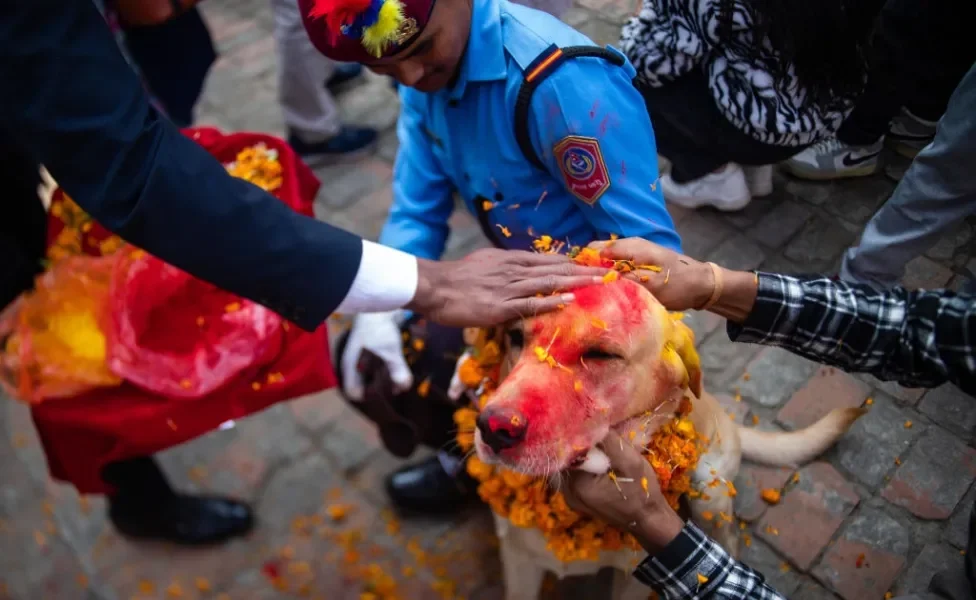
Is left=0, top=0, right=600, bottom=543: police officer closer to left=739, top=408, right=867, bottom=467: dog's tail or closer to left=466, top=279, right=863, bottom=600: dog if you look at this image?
left=466, top=279, right=863, bottom=600: dog

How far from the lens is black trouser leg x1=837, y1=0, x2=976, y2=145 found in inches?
77.5

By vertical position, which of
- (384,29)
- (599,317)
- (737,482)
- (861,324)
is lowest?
(737,482)

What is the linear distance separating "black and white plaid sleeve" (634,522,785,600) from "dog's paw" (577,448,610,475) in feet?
0.87

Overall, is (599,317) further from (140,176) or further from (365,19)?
(140,176)

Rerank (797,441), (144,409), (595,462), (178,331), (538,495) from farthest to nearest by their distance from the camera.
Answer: (797,441), (178,331), (144,409), (538,495), (595,462)

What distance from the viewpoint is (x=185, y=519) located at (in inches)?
119

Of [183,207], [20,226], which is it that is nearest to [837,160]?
[183,207]

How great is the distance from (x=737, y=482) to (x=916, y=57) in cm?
166

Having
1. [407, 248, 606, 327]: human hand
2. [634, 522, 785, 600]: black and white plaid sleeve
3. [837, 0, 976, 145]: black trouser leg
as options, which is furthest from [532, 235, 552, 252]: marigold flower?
[837, 0, 976, 145]: black trouser leg

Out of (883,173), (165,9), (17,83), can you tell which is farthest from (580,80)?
(165,9)

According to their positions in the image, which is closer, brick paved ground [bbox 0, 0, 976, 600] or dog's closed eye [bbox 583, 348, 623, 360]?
dog's closed eye [bbox 583, 348, 623, 360]

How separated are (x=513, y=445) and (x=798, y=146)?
130 cm

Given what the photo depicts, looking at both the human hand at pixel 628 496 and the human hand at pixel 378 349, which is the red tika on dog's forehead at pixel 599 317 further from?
the human hand at pixel 378 349

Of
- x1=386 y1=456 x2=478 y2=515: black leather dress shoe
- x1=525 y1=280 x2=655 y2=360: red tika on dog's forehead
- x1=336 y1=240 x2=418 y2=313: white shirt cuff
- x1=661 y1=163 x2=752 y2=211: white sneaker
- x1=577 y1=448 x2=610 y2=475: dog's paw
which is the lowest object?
x1=386 y1=456 x2=478 y2=515: black leather dress shoe
